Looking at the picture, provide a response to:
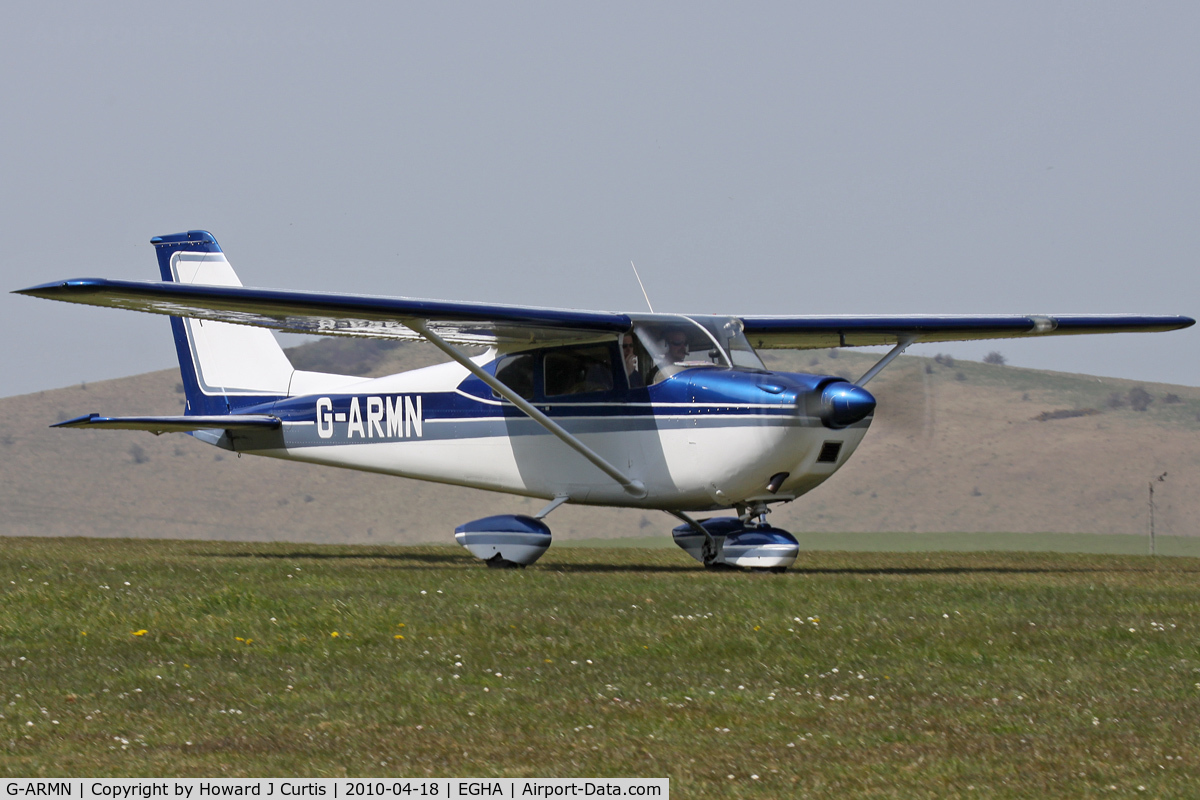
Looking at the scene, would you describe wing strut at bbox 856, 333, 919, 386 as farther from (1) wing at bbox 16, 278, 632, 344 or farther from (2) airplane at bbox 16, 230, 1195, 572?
(1) wing at bbox 16, 278, 632, 344

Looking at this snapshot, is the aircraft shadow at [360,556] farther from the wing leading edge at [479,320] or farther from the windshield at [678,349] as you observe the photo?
the windshield at [678,349]

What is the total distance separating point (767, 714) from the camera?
332 inches

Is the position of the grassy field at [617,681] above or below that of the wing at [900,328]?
below

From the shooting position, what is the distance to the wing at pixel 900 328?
64.4 ft

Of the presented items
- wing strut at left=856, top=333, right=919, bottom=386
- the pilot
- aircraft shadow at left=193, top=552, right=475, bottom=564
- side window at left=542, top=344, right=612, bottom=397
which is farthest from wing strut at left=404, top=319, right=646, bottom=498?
wing strut at left=856, top=333, right=919, bottom=386

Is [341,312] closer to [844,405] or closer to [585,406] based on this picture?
Answer: [585,406]

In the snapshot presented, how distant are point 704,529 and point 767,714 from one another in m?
10.5

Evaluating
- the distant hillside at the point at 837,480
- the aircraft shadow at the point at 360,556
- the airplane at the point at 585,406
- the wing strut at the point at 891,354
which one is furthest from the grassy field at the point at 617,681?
the distant hillside at the point at 837,480

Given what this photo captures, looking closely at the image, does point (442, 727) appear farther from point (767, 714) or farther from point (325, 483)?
point (325, 483)

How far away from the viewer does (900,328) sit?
1988cm

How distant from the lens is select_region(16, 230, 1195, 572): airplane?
640 inches

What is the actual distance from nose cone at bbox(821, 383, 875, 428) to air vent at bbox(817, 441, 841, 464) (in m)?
0.31

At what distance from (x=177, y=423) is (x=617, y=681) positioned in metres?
13.1

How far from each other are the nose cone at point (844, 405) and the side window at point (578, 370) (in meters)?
2.93
